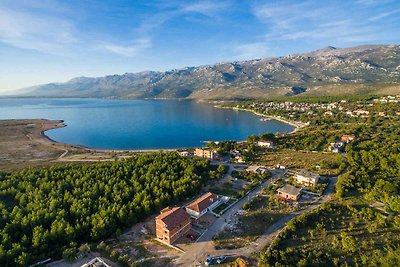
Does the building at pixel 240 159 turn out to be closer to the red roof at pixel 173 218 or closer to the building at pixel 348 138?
the red roof at pixel 173 218

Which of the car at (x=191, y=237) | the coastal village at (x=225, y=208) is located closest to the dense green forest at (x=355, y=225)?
the coastal village at (x=225, y=208)

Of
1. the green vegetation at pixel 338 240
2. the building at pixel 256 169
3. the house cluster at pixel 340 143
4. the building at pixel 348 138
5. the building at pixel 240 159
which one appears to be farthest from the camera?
the building at pixel 348 138

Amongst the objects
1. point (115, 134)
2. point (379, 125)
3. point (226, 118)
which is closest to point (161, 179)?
point (115, 134)

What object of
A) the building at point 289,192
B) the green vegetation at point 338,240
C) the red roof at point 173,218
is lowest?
the green vegetation at point 338,240

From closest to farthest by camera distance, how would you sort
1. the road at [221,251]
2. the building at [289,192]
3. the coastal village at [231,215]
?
the road at [221,251] → the coastal village at [231,215] → the building at [289,192]

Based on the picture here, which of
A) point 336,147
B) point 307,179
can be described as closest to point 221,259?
point 307,179

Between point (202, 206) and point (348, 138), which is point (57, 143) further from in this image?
point (348, 138)

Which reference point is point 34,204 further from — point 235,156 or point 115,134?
point 115,134
